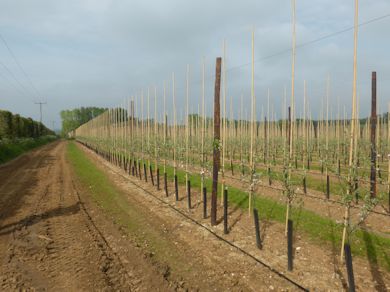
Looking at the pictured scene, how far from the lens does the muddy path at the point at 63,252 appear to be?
4695mm

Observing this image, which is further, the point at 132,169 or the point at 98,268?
the point at 132,169

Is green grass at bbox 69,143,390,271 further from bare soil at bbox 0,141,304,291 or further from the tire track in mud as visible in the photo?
the tire track in mud

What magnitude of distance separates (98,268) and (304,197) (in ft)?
25.1

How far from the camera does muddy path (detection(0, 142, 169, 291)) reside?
4695 millimetres

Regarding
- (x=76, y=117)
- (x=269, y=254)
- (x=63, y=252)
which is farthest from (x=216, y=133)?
(x=76, y=117)

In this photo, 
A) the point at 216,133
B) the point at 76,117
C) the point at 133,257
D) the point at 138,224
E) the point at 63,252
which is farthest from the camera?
the point at 76,117

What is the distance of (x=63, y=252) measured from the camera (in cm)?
586

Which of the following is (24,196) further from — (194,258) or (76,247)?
(194,258)

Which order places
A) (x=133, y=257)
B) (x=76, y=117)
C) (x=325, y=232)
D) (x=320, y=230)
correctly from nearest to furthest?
(x=133, y=257), (x=325, y=232), (x=320, y=230), (x=76, y=117)

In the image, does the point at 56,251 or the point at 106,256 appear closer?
the point at 106,256

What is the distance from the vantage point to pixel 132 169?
1638 cm

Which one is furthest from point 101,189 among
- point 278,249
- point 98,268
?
point 278,249

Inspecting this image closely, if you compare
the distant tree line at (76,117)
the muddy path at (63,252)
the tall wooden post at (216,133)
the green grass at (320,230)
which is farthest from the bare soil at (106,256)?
the distant tree line at (76,117)

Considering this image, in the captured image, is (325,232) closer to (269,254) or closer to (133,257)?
(269,254)
